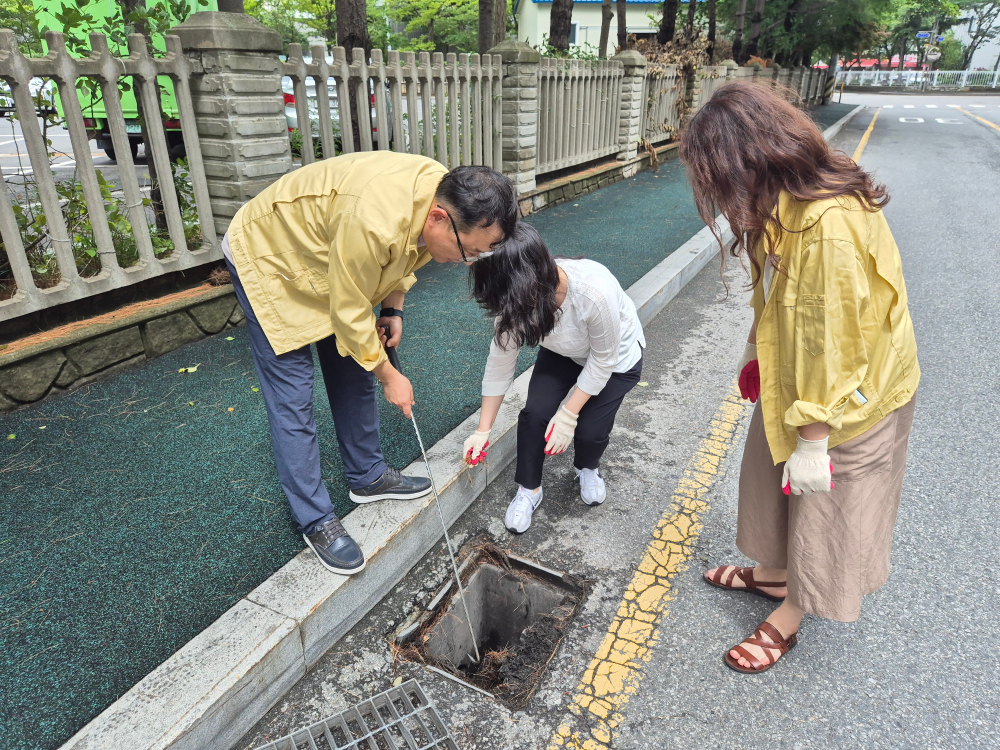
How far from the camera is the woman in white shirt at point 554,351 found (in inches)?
84.7

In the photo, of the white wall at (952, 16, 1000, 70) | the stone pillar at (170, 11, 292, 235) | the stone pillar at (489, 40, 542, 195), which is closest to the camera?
the stone pillar at (170, 11, 292, 235)

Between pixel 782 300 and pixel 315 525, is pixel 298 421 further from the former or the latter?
pixel 782 300

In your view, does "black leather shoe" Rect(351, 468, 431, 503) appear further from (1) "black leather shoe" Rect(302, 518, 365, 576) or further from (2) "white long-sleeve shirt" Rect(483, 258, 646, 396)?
(2) "white long-sleeve shirt" Rect(483, 258, 646, 396)

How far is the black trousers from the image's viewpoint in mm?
2773

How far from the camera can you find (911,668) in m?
2.14

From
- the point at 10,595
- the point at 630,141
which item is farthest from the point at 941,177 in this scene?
the point at 10,595

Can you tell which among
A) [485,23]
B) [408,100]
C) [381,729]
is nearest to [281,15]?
[485,23]

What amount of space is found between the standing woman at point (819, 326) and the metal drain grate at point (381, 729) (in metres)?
1.21

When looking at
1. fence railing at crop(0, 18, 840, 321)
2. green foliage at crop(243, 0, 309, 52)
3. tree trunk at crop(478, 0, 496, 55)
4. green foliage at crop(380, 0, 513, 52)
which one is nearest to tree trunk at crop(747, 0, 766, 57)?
green foliage at crop(380, 0, 513, 52)

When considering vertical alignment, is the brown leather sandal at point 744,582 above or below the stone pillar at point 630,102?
below

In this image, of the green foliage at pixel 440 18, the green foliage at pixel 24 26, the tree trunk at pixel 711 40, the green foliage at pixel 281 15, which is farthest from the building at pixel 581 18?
the green foliage at pixel 24 26

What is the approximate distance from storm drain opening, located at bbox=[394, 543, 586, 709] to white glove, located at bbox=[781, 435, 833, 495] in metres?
1.01

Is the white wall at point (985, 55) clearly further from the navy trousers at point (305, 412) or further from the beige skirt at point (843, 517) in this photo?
the navy trousers at point (305, 412)

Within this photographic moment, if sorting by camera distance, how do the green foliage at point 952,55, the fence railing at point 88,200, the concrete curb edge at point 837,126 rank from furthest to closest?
the green foliage at point 952,55
the concrete curb edge at point 837,126
the fence railing at point 88,200
